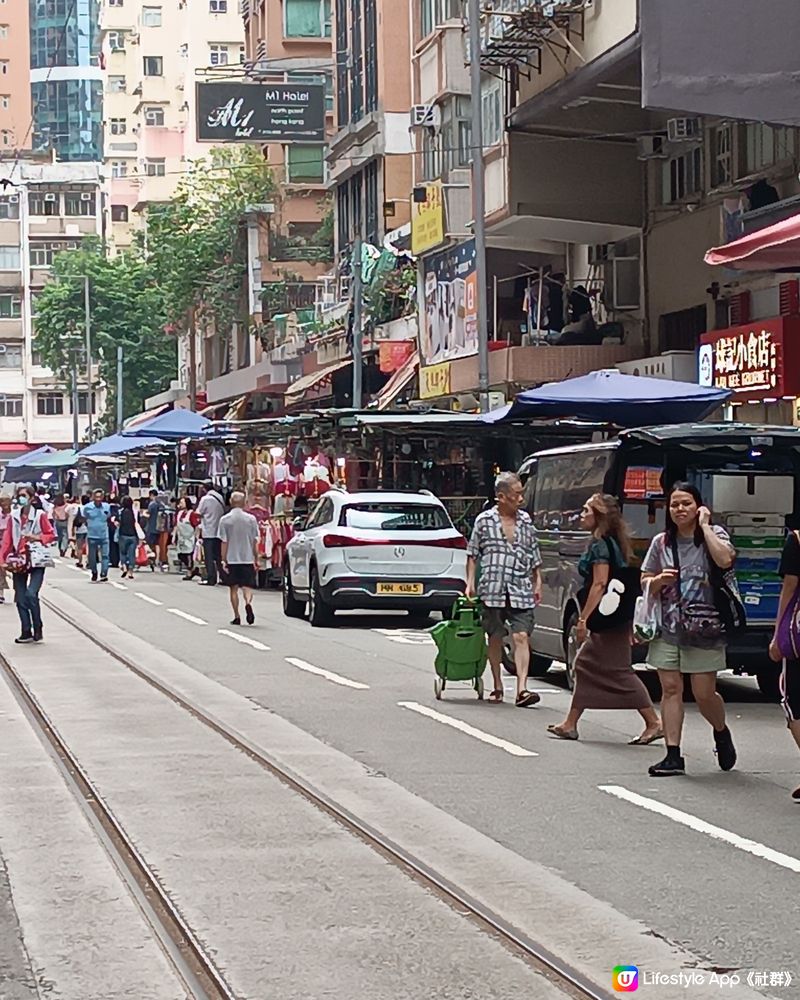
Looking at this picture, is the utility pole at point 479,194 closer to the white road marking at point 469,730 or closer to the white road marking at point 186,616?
the white road marking at point 186,616

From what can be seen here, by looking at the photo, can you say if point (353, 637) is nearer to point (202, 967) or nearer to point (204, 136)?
point (202, 967)

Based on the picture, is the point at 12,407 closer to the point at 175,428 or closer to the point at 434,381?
the point at 175,428

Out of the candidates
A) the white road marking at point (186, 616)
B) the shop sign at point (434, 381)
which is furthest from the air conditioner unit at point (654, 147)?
the white road marking at point (186, 616)

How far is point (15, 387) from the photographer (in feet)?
337

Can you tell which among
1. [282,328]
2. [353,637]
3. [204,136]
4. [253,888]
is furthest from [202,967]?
[282,328]

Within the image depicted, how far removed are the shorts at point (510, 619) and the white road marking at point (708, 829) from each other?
431cm

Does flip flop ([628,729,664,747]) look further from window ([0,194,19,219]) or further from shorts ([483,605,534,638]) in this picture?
window ([0,194,19,219])

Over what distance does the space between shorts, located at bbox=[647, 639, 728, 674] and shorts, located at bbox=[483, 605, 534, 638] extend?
3.79m

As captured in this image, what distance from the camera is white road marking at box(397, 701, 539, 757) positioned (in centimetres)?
1266

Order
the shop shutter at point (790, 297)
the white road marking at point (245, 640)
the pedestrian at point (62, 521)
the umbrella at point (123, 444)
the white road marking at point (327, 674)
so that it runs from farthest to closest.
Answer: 1. the pedestrian at point (62, 521)
2. the umbrella at point (123, 444)
3. the shop shutter at point (790, 297)
4. the white road marking at point (245, 640)
5. the white road marking at point (327, 674)

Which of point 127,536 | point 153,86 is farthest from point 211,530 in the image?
point 153,86

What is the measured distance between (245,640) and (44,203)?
85.0 meters

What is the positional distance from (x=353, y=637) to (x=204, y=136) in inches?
827

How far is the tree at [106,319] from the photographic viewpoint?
275 ft
